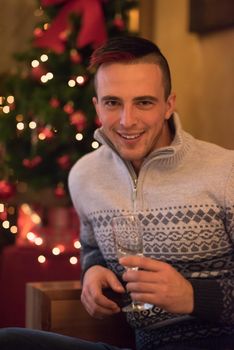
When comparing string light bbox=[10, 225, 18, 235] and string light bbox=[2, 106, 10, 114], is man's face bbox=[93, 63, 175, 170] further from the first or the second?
string light bbox=[10, 225, 18, 235]

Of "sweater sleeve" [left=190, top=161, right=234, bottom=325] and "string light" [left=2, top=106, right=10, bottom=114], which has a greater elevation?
"string light" [left=2, top=106, right=10, bottom=114]

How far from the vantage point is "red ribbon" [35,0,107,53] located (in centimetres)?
306

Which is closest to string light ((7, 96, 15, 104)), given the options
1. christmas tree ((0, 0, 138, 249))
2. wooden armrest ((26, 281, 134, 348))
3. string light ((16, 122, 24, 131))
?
christmas tree ((0, 0, 138, 249))

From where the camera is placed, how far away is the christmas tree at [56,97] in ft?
10.3

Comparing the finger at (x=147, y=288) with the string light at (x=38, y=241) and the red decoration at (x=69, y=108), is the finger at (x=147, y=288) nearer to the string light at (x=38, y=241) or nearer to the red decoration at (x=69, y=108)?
the red decoration at (x=69, y=108)

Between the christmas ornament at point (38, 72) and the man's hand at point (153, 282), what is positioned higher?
the christmas ornament at point (38, 72)

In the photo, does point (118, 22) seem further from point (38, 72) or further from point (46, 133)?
point (46, 133)

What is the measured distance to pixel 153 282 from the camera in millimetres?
1532

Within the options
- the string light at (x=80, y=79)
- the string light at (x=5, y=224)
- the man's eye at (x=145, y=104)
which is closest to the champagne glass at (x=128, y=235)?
the man's eye at (x=145, y=104)

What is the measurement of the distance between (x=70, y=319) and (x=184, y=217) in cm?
37

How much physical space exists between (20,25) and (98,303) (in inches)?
122

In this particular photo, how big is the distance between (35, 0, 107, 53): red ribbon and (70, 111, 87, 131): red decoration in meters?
0.26

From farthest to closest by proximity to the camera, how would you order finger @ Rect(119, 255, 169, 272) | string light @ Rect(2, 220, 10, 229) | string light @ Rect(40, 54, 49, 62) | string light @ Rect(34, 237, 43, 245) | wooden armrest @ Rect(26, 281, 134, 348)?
1. string light @ Rect(2, 220, 10, 229)
2. string light @ Rect(34, 237, 43, 245)
3. string light @ Rect(40, 54, 49, 62)
4. wooden armrest @ Rect(26, 281, 134, 348)
5. finger @ Rect(119, 255, 169, 272)

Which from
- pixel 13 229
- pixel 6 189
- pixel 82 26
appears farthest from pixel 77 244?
pixel 82 26
